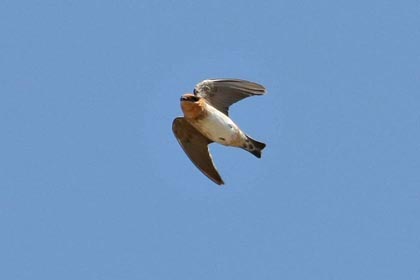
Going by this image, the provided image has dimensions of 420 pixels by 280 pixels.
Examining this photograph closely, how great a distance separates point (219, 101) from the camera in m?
17.6

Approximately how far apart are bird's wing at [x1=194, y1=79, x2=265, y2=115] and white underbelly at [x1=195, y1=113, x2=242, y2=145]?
1.23 feet

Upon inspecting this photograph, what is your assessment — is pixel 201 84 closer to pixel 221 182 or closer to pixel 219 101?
pixel 219 101

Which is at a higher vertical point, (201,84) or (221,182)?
(201,84)

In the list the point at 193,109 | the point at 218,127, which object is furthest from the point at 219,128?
the point at 193,109

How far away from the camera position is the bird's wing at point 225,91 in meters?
17.5

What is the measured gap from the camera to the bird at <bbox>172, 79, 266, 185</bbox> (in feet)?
55.7

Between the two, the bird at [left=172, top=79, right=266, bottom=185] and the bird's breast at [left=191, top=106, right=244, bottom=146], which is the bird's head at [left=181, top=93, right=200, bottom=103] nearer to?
the bird at [left=172, top=79, right=266, bottom=185]

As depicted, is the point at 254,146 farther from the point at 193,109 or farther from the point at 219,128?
the point at 193,109

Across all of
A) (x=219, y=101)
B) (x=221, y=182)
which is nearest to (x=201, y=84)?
(x=219, y=101)

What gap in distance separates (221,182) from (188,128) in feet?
3.05

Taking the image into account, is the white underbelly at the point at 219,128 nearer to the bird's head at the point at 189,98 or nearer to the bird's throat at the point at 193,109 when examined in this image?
the bird's throat at the point at 193,109

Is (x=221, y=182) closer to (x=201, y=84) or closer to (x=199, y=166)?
(x=199, y=166)

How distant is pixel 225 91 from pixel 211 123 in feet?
2.77

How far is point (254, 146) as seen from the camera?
17.4 m
